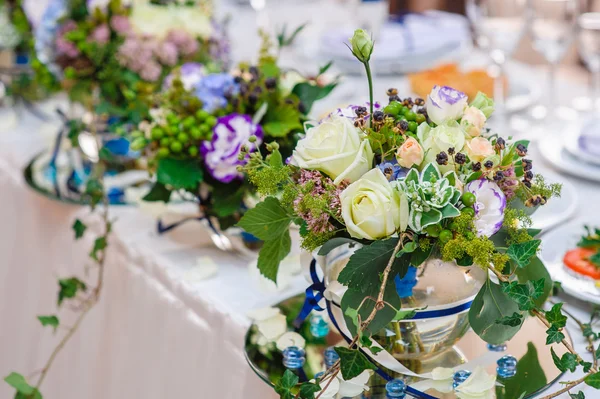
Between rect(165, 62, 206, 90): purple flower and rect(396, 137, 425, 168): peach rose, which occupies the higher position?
rect(396, 137, 425, 168): peach rose

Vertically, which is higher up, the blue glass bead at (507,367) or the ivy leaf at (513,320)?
the ivy leaf at (513,320)

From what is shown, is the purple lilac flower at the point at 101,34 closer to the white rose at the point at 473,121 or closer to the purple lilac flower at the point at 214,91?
the purple lilac flower at the point at 214,91

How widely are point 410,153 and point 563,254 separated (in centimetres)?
39

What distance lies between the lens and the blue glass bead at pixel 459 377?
70 cm

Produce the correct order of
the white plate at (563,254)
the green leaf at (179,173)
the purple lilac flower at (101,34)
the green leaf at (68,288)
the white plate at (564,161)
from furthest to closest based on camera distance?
the purple lilac flower at (101,34), the white plate at (564,161), the green leaf at (68,288), the green leaf at (179,173), the white plate at (563,254)

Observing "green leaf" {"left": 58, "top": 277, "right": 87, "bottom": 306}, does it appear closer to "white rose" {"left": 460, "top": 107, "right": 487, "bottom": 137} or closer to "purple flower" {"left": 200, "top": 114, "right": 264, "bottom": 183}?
"purple flower" {"left": 200, "top": 114, "right": 264, "bottom": 183}

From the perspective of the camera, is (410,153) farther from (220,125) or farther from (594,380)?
(220,125)

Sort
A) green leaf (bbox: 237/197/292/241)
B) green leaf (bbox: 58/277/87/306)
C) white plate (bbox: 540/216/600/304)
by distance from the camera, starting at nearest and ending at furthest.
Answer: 1. green leaf (bbox: 237/197/292/241)
2. white plate (bbox: 540/216/600/304)
3. green leaf (bbox: 58/277/87/306)

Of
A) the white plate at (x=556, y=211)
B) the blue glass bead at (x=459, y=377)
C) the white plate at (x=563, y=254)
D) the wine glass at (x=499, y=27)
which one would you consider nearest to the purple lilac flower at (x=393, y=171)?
the blue glass bead at (x=459, y=377)

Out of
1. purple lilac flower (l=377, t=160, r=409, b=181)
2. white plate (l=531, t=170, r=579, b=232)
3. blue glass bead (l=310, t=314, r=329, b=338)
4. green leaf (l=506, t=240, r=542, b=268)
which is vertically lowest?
blue glass bead (l=310, t=314, r=329, b=338)

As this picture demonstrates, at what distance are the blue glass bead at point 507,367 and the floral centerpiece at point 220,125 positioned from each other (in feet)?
1.25

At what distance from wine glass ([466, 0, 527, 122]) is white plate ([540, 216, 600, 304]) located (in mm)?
432

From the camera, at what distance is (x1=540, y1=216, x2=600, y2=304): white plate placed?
0.82m

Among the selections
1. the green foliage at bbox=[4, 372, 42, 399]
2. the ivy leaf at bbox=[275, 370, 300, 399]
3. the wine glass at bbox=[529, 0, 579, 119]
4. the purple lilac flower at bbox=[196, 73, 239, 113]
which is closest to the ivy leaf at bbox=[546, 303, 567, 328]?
the ivy leaf at bbox=[275, 370, 300, 399]
